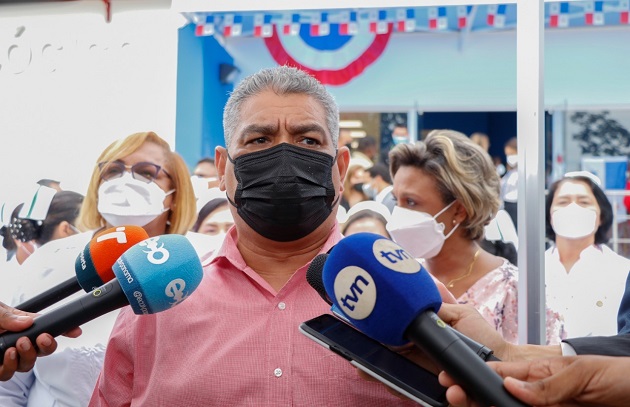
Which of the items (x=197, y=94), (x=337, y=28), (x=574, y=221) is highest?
(x=337, y=28)

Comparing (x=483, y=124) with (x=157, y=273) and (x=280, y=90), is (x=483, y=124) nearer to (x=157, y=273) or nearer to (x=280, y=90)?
(x=280, y=90)

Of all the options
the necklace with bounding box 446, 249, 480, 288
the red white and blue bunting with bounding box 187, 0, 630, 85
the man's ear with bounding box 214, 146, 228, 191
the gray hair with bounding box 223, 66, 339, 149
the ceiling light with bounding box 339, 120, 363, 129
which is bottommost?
the necklace with bounding box 446, 249, 480, 288

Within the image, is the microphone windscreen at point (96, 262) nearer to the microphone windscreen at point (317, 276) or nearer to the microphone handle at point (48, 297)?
the microphone handle at point (48, 297)

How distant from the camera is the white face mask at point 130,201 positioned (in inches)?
139

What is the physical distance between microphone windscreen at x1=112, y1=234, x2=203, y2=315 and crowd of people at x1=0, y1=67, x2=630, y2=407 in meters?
0.21

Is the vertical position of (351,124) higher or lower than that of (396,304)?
higher

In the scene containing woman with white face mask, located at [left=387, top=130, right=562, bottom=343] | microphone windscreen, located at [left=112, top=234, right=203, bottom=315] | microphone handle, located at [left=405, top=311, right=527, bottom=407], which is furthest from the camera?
woman with white face mask, located at [left=387, top=130, right=562, bottom=343]

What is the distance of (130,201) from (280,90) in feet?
5.22

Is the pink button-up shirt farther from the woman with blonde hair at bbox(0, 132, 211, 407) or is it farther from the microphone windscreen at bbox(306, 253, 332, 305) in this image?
the woman with blonde hair at bbox(0, 132, 211, 407)

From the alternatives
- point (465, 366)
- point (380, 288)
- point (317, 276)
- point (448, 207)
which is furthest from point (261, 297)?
point (448, 207)

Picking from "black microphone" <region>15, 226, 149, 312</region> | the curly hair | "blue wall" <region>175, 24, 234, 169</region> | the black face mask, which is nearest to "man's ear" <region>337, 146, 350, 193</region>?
the black face mask

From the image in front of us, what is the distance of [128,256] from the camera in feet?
5.50

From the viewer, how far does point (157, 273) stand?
1677 mm

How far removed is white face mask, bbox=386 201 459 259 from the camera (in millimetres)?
3504
